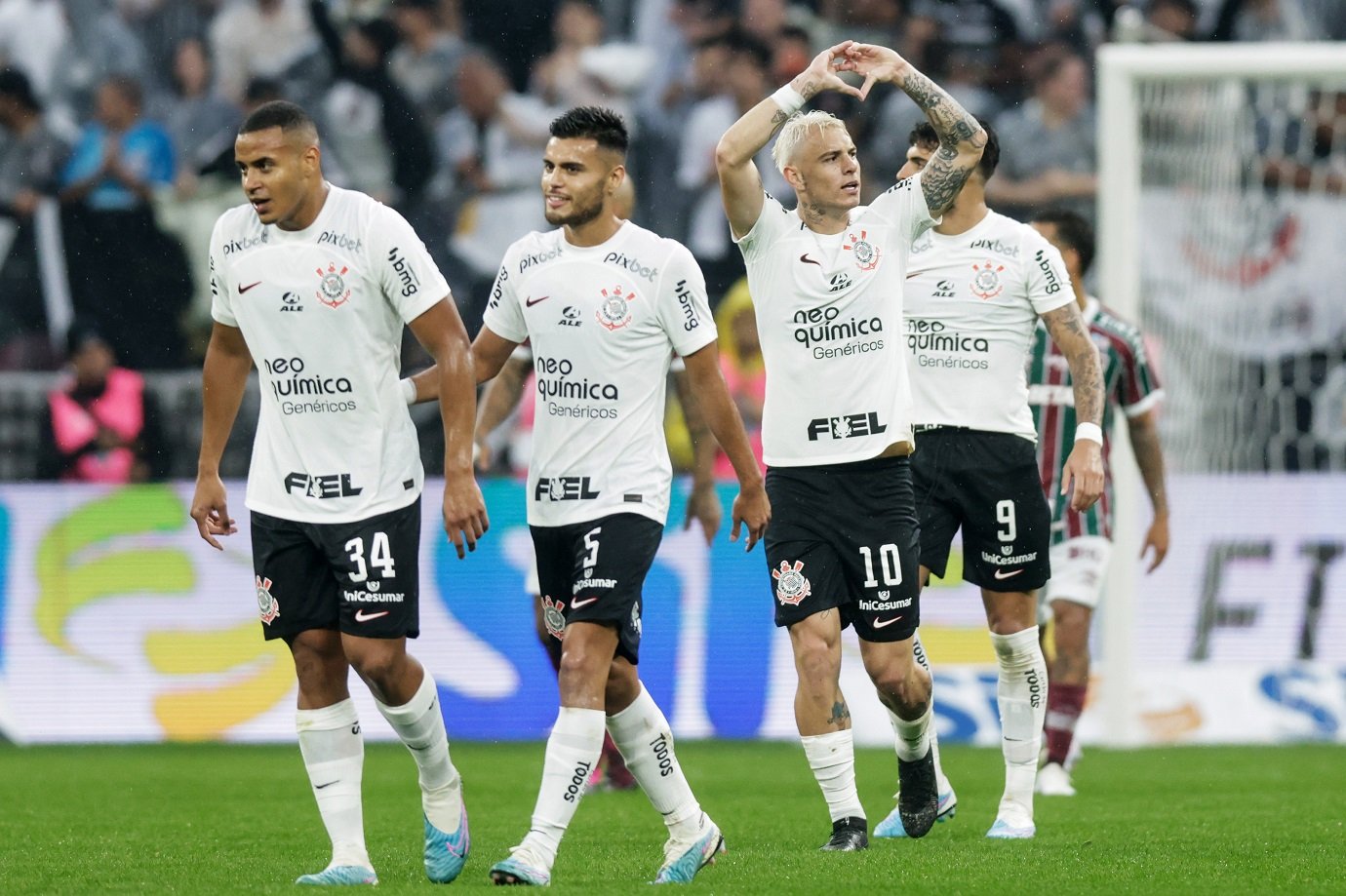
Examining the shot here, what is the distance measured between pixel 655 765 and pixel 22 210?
10.3m

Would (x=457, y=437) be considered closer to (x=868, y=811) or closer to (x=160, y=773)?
(x=868, y=811)

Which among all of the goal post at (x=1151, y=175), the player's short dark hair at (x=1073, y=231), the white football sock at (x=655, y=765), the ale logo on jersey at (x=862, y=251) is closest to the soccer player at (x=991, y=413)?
the ale logo on jersey at (x=862, y=251)

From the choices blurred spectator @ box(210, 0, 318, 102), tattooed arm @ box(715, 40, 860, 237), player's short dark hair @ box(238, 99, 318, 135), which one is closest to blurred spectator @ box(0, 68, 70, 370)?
blurred spectator @ box(210, 0, 318, 102)

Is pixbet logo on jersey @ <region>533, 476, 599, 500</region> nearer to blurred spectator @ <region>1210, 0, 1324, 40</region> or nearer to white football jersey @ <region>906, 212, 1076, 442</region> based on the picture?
white football jersey @ <region>906, 212, 1076, 442</region>

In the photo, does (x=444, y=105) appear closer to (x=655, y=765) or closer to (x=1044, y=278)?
(x=1044, y=278)

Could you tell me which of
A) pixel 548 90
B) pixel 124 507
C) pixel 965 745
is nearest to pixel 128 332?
pixel 124 507

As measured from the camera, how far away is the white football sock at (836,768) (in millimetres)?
6770

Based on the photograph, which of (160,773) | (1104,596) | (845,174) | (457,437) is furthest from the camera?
(1104,596)

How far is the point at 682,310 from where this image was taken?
622 centimetres

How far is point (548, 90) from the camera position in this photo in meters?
15.6

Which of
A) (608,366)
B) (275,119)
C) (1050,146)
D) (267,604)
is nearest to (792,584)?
(608,366)

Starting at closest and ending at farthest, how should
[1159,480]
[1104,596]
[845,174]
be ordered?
[845,174], [1159,480], [1104,596]

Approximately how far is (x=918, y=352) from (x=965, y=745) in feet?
15.4

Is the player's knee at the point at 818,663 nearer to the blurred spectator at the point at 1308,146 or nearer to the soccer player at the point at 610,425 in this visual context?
the soccer player at the point at 610,425
